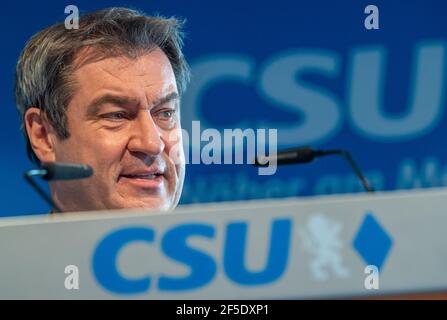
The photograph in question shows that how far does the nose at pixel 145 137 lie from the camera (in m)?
2.30

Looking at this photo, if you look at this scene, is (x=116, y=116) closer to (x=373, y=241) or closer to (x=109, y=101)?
(x=109, y=101)

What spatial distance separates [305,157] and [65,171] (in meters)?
0.63

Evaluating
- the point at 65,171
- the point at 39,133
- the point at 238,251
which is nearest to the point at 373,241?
the point at 238,251

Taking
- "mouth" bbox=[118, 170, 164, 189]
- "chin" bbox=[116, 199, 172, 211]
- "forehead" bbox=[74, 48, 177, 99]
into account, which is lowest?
"chin" bbox=[116, 199, 172, 211]

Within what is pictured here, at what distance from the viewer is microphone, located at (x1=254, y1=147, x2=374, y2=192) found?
2.21 m

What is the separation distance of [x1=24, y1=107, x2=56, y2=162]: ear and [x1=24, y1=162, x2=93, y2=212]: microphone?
5.1 inches

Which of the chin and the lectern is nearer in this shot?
the lectern

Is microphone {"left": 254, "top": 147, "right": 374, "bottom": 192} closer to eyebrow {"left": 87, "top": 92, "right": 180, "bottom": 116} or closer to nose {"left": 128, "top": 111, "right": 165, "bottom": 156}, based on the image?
nose {"left": 128, "top": 111, "right": 165, "bottom": 156}

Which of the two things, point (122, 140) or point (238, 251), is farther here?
point (122, 140)

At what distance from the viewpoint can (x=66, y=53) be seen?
91.4 inches

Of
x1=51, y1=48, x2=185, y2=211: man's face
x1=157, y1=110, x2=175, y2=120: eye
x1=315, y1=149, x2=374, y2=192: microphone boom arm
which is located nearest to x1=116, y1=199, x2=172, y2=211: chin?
x1=51, y1=48, x2=185, y2=211: man's face

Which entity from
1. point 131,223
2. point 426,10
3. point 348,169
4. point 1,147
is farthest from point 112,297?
point 426,10

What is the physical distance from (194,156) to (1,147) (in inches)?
21.1
